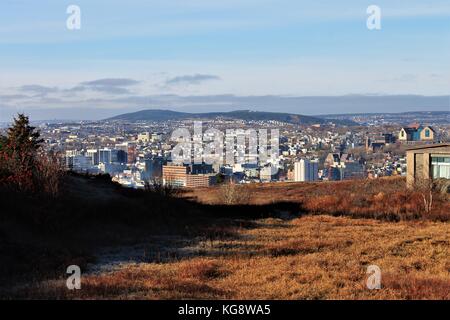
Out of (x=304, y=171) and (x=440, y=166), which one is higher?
(x=440, y=166)

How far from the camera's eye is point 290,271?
12109mm

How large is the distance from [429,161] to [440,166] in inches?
31.7

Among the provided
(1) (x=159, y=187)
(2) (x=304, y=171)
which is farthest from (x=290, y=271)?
(2) (x=304, y=171)

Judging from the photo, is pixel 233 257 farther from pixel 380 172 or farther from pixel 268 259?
pixel 380 172

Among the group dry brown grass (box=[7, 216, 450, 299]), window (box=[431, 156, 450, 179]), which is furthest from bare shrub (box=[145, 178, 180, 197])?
window (box=[431, 156, 450, 179])

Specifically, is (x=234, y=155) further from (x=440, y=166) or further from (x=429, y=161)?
(x=440, y=166)

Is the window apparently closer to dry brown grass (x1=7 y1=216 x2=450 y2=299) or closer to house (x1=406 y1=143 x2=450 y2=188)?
house (x1=406 y1=143 x2=450 y2=188)

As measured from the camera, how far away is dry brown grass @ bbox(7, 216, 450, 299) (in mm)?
9805

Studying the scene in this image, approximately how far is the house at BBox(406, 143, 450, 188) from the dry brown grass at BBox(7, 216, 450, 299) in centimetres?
2091

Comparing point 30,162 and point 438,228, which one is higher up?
point 30,162

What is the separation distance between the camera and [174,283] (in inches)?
421
